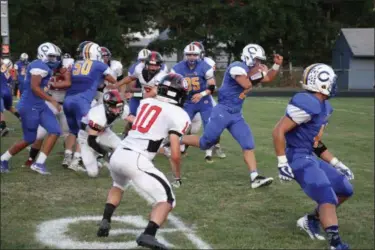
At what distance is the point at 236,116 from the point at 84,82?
2144 mm

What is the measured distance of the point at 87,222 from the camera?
20.0 feet

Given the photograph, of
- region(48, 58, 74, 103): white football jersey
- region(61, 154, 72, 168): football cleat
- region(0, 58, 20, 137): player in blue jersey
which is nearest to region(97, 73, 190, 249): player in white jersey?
region(61, 154, 72, 168): football cleat

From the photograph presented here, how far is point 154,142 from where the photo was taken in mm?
5379

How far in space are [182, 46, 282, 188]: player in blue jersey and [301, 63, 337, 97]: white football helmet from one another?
2.24 m

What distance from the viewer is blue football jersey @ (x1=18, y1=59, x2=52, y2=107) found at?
8.35 meters

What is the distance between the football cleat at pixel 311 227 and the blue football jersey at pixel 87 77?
393 cm

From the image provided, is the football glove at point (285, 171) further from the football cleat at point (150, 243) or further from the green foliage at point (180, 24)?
the green foliage at point (180, 24)

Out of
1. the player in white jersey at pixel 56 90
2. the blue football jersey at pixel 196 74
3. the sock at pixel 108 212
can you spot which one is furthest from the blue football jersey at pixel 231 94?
the sock at pixel 108 212

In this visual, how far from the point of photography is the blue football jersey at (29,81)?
835 centimetres

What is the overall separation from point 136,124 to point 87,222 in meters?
1.25

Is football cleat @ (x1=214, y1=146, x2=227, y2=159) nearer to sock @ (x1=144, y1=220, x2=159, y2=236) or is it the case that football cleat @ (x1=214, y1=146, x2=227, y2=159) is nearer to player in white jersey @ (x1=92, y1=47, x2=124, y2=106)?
player in white jersey @ (x1=92, y1=47, x2=124, y2=106)

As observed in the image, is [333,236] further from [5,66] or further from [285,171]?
[5,66]

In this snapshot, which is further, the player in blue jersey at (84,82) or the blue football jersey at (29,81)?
the player in blue jersey at (84,82)

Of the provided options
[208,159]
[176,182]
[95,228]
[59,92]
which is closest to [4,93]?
[59,92]
